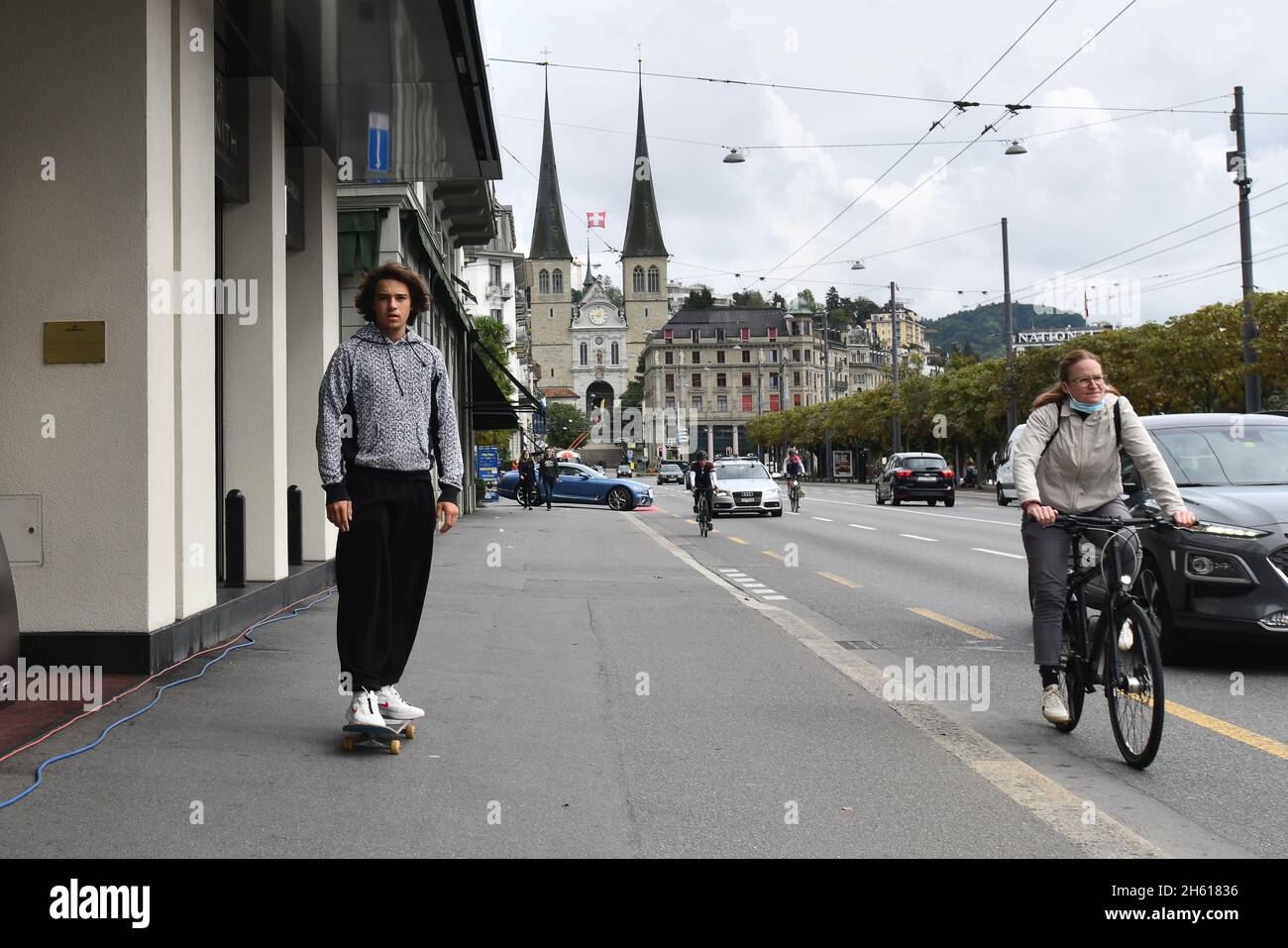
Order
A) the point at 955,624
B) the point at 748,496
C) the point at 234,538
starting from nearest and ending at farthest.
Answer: the point at 234,538
the point at 955,624
the point at 748,496

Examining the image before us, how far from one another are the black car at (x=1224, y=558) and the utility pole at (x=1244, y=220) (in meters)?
22.2

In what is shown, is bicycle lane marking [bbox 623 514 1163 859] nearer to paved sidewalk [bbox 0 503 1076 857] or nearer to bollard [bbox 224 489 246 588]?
paved sidewalk [bbox 0 503 1076 857]

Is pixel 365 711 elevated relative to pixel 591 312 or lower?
lower

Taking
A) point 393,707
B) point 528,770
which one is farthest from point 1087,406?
point 393,707

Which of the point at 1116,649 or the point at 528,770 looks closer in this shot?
the point at 528,770

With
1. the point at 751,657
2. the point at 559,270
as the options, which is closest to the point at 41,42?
the point at 751,657

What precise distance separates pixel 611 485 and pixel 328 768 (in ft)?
122

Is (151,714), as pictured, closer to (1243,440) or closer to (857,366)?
(1243,440)

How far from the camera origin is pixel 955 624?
11023mm

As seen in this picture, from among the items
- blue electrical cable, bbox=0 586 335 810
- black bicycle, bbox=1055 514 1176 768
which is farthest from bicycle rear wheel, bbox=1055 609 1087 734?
blue electrical cable, bbox=0 586 335 810

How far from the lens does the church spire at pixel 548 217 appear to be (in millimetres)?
131375

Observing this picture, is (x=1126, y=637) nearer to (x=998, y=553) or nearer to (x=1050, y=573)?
(x=1050, y=573)

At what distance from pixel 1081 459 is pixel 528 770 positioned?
2918 mm

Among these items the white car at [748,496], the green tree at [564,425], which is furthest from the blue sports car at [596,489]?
the green tree at [564,425]
